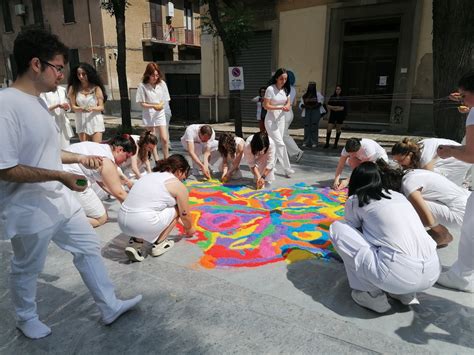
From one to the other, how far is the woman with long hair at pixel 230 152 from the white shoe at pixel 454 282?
304 cm

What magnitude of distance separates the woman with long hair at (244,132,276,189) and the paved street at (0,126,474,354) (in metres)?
2.05

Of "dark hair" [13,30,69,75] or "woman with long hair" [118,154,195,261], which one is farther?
"woman with long hair" [118,154,195,261]

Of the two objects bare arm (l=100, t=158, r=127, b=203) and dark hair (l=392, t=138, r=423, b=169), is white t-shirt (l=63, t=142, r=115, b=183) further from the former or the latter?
dark hair (l=392, t=138, r=423, b=169)

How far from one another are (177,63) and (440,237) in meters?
14.1

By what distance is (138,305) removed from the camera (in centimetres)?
228

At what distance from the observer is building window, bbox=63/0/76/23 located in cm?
1945

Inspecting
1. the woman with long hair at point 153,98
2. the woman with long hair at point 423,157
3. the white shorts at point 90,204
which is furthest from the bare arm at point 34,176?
the woman with long hair at point 153,98

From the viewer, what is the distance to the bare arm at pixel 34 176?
5.36ft

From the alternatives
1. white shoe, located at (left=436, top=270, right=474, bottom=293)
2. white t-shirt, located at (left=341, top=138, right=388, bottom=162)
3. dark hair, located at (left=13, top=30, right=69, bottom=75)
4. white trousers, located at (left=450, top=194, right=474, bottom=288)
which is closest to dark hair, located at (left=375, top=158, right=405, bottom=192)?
white trousers, located at (left=450, top=194, right=474, bottom=288)

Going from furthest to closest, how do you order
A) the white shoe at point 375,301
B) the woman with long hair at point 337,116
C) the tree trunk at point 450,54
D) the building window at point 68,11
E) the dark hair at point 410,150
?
the building window at point 68,11
the woman with long hair at point 337,116
the tree trunk at point 450,54
the dark hair at point 410,150
the white shoe at point 375,301

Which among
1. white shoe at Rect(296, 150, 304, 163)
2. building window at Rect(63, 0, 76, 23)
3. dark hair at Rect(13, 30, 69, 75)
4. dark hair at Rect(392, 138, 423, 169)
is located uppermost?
building window at Rect(63, 0, 76, 23)

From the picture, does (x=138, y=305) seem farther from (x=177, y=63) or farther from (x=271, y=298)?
(x=177, y=63)

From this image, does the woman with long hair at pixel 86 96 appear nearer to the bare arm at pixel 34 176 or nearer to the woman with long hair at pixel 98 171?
the woman with long hair at pixel 98 171

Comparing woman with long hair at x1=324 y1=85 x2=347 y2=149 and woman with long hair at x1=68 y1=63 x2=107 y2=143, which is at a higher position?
woman with long hair at x1=68 y1=63 x2=107 y2=143
